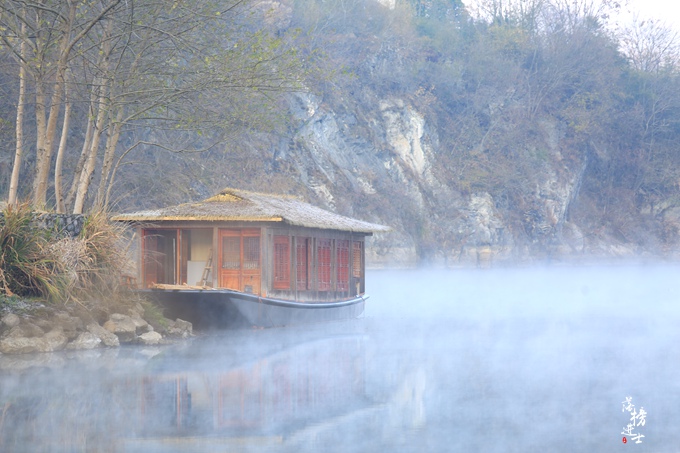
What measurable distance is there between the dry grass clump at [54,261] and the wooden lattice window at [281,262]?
405cm

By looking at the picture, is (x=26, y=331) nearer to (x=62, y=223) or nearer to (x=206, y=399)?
(x=62, y=223)

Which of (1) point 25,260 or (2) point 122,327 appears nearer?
(1) point 25,260

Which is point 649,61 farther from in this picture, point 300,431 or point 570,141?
point 300,431

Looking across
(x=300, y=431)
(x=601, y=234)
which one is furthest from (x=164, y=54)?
(x=601, y=234)

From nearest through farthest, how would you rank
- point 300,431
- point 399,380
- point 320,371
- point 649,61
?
point 300,431 → point 399,380 → point 320,371 → point 649,61

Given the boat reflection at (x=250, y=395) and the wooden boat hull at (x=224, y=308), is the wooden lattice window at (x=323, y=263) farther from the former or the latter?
the boat reflection at (x=250, y=395)

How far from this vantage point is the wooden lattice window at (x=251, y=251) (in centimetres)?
1997

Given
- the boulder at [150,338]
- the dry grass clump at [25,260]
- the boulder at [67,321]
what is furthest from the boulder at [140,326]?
the dry grass clump at [25,260]

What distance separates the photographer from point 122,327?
16.8 metres

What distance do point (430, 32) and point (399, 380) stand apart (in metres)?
54.7

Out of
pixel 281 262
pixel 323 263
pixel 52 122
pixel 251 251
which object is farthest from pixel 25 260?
pixel 323 263

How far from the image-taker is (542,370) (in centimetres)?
1408

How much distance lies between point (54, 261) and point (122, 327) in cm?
178

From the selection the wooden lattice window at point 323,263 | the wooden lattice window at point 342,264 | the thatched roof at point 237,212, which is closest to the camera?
the thatched roof at point 237,212
